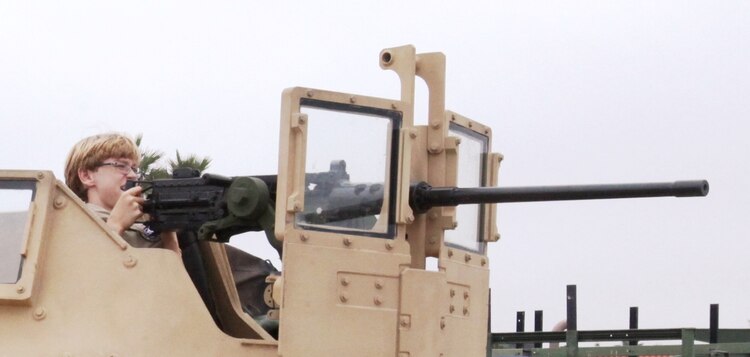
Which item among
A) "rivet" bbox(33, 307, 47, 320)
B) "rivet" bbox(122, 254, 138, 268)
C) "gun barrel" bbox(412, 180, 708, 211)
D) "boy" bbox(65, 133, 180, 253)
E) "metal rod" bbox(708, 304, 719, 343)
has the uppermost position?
"boy" bbox(65, 133, 180, 253)

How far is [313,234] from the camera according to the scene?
7344mm

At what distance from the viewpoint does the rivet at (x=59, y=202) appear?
762cm

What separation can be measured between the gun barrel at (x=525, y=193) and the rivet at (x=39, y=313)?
1.80m

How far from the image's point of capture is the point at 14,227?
7625mm

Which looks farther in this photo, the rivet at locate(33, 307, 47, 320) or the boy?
the boy

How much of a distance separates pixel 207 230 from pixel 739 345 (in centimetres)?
916

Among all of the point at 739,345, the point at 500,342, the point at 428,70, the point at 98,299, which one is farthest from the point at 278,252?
the point at 500,342

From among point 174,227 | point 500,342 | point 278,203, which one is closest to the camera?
point 278,203

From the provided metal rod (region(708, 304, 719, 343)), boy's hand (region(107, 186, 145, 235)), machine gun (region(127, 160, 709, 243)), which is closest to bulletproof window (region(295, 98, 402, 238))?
machine gun (region(127, 160, 709, 243))

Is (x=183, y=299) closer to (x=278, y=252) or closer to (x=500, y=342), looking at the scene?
(x=278, y=252)

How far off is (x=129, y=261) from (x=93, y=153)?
1107 mm

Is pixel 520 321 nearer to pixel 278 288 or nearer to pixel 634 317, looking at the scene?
pixel 634 317

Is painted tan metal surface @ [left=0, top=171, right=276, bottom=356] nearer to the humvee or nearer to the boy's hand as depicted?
the humvee

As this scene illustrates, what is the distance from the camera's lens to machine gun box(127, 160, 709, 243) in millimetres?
7457
